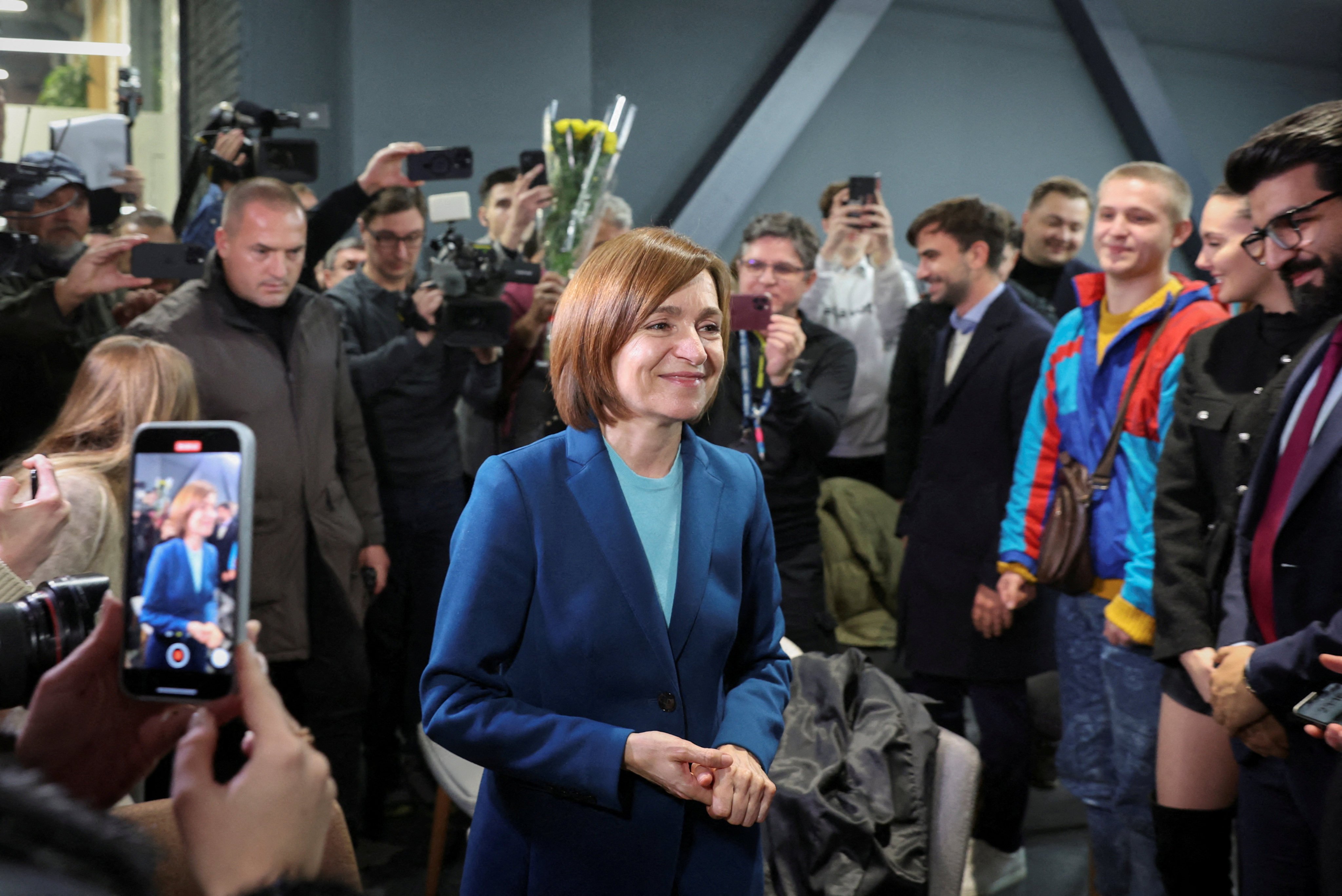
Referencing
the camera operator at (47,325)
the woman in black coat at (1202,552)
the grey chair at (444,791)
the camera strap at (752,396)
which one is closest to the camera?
the woman in black coat at (1202,552)

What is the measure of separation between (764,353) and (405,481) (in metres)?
1.08

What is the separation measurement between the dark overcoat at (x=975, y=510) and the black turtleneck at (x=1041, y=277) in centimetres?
157

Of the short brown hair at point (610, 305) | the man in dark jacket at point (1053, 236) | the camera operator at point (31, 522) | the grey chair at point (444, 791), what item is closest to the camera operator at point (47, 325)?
the grey chair at point (444, 791)

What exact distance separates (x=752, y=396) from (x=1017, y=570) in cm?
77

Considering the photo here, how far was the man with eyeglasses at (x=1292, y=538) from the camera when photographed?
1.60 m

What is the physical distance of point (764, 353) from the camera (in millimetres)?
2703

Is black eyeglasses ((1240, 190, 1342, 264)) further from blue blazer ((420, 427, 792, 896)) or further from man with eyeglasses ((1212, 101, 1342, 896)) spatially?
blue blazer ((420, 427, 792, 896))

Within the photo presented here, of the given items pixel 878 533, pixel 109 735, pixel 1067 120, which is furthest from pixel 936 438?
pixel 1067 120

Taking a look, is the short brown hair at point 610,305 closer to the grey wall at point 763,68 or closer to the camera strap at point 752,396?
the camera strap at point 752,396

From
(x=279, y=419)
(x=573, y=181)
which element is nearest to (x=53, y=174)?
(x=279, y=419)

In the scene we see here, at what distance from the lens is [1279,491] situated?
5.55 ft

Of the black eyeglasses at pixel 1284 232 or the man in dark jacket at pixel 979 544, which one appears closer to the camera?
the black eyeglasses at pixel 1284 232

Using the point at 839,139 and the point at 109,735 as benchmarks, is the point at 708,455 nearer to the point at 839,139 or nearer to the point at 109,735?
the point at 109,735

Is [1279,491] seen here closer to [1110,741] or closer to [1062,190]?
[1110,741]
